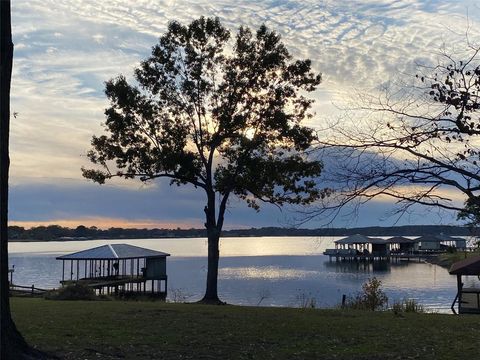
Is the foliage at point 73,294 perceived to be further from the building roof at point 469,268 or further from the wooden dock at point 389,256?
the wooden dock at point 389,256

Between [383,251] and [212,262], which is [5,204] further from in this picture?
[383,251]

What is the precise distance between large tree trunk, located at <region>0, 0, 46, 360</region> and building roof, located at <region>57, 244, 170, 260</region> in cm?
3959

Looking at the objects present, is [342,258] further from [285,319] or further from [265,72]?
[285,319]

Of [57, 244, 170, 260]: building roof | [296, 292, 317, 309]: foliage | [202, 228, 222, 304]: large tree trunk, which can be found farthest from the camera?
[57, 244, 170, 260]: building roof

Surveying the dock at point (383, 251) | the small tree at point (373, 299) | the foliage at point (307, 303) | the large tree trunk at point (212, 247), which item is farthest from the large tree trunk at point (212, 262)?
the dock at point (383, 251)

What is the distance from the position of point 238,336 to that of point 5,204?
6.05 m

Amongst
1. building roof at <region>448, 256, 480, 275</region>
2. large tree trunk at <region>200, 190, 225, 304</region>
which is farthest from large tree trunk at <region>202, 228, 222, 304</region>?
building roof at <region>448, 256, 480, 275</region>

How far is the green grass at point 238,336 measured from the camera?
1020cm

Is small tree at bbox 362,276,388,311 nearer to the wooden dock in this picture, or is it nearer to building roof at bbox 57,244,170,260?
building roof at bbox 57,244,170,260

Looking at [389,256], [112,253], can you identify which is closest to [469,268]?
[112,253]

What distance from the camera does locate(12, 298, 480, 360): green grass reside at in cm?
1020

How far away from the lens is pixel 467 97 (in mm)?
7820

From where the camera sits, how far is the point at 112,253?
48.7 metres

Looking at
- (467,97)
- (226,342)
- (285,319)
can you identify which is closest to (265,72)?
(285,319)
